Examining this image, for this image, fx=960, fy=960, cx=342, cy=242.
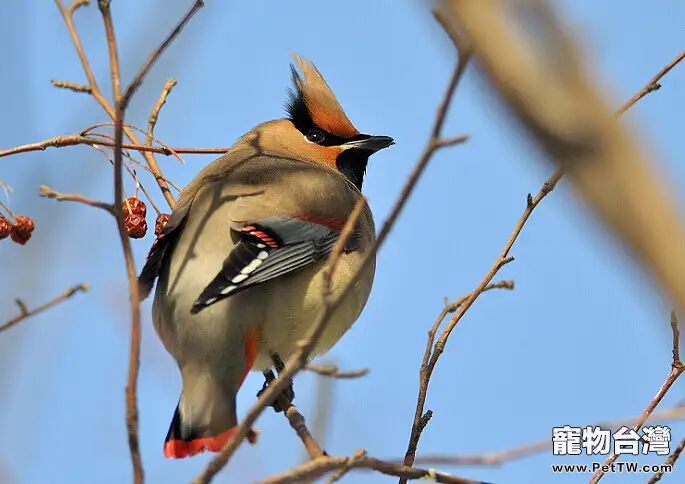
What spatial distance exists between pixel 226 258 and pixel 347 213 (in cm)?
82

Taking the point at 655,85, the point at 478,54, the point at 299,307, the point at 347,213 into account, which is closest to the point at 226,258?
the point at 299,307

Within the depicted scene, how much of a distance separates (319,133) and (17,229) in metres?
1.88

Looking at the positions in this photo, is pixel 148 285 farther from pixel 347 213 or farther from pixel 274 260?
pixel 347 213

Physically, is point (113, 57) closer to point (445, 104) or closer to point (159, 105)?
point (445, 104)

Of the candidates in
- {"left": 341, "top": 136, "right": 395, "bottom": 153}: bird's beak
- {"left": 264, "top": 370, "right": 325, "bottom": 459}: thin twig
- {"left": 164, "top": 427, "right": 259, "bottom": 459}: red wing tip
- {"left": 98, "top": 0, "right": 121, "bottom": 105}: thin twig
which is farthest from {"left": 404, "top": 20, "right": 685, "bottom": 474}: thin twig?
{"left": 341, "top": 136, "right": 395, "bottom": 153}: bird's beak

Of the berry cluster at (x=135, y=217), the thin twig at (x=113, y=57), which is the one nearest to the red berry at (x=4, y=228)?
the berry cluster at (x=135, y=217)

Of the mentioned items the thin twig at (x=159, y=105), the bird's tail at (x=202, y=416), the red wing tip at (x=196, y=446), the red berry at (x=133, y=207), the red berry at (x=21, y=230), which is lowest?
the red wing tip at (x=196, y=446)

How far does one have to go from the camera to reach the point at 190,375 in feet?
9.55

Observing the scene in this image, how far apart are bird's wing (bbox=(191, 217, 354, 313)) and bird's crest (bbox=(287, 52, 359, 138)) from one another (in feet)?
3.94

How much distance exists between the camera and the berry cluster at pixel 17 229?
3.10m

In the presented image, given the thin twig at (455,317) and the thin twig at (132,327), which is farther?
the thin twig at (455,317)

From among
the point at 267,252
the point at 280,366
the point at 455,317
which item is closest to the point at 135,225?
the point at 267,252

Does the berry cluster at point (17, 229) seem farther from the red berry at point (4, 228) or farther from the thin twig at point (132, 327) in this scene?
the thin twig at point (132, 327)

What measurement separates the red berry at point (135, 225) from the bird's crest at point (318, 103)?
60.1 inches
